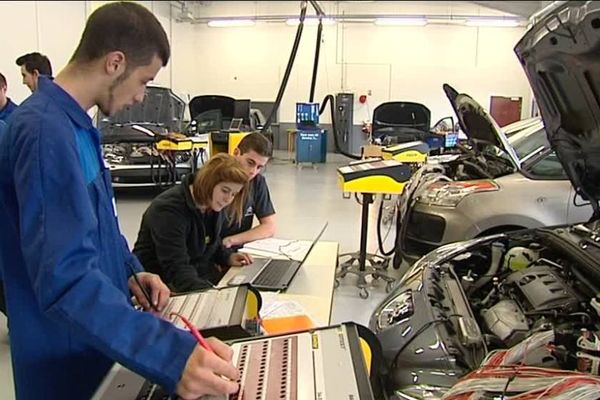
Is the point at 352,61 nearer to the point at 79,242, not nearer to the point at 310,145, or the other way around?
the point at 310,145

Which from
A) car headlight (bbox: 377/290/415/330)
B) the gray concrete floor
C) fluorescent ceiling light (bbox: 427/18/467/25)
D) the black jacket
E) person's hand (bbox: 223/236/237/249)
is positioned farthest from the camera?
fluorescent ceiling light (bbox: 427/18/467/25)

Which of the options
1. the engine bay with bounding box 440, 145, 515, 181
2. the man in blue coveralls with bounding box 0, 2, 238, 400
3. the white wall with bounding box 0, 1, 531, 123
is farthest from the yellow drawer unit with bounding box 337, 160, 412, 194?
the white wall with bounding box 0, 1, 531, 123

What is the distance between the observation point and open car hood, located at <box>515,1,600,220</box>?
1.59 metres

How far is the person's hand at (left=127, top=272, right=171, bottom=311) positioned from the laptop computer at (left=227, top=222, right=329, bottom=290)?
2.15ft

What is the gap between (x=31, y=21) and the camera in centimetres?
438

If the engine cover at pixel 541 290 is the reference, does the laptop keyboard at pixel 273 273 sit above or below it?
below

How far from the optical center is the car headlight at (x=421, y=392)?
1452 mm

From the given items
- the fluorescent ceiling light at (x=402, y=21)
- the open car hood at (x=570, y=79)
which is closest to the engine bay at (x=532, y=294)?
the open car hood at (x=570, y=79)

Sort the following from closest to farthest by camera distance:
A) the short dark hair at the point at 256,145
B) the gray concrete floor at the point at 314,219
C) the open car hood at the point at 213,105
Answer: the short dark hair at the point at 256,145
the gray concrete floor at the point at 314,219
the open car hood at the point at 213,105

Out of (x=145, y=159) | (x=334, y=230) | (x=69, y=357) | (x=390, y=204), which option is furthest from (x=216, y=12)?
(x=69, y=357)

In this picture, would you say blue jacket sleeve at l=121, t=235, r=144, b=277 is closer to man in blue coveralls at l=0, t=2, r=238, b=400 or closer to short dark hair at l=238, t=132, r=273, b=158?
man in blue coveralls at l=0, t=2, r=238, b=400

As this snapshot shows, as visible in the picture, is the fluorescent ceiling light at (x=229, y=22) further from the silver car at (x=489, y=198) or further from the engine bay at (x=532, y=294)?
the engine bay at (x=532, y=294)

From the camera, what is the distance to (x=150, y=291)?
135 centimetres

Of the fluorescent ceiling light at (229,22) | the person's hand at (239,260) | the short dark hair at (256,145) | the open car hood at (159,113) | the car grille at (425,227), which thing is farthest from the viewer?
the fluorescent ceiling light at (229,22)
